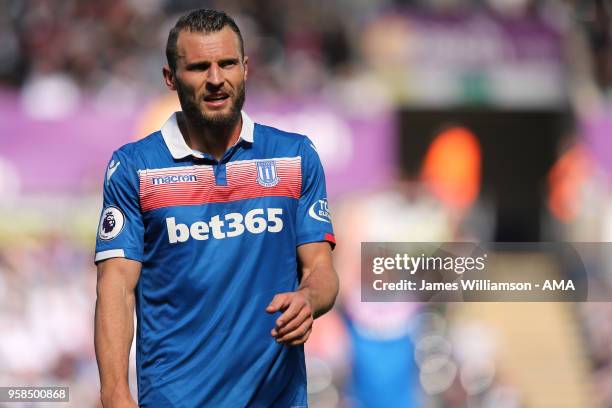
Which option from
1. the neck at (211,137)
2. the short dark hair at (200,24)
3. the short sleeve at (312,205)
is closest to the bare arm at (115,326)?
the neck at (211,137)

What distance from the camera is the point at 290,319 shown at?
11.8 feet

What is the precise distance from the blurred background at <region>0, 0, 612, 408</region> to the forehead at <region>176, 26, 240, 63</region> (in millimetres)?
3965

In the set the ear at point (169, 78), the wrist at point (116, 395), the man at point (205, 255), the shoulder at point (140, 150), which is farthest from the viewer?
the ear at point (169, 78)

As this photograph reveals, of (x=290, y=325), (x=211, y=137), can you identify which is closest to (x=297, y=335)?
(x=290, y=325)

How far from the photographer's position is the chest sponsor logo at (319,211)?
4125mm

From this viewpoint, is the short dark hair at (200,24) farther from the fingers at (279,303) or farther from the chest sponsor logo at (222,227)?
the fingers at (279,303)

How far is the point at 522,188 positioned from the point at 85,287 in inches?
306

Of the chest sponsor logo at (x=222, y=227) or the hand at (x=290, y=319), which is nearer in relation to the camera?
the hand at (x=290, y=319)

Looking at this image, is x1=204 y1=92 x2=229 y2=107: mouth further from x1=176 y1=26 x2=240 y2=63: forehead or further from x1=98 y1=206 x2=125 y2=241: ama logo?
x1=98 y1=206 x2=125 y2=241: ama logo

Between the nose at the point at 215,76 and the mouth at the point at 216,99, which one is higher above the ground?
the nose at the point at 215,76

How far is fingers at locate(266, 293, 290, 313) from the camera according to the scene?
141 inches

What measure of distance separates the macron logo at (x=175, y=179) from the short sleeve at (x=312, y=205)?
1.25 ft

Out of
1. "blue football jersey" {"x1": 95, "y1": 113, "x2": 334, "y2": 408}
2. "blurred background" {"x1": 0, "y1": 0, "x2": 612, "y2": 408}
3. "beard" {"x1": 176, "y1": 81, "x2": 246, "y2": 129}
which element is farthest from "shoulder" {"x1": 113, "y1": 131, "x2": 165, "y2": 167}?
"blurred background" {"x1": 0, "y1": 0, "x2": 612, "y2": 408}

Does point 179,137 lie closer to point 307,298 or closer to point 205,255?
point 205,255
